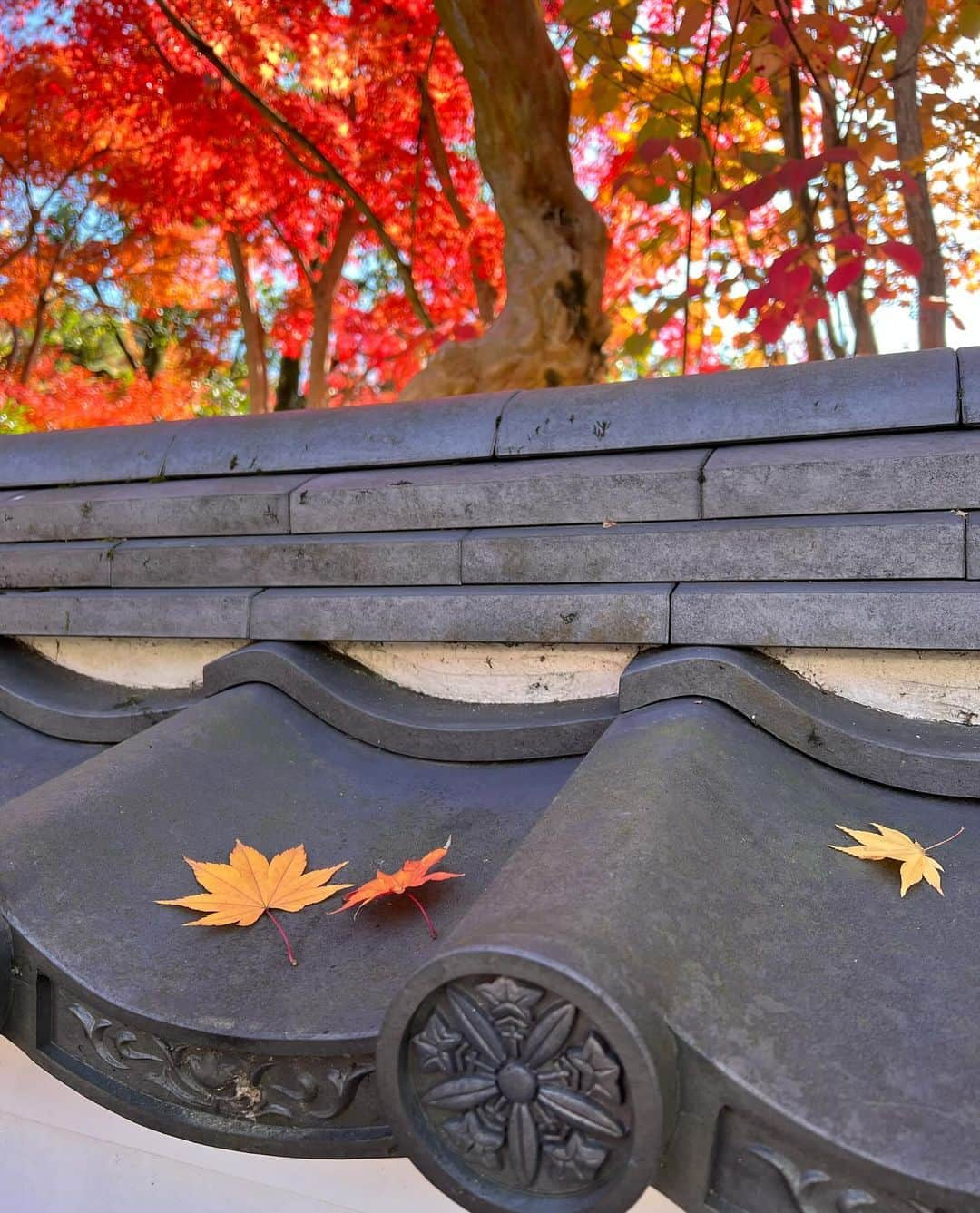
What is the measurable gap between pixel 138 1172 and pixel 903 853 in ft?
4.09

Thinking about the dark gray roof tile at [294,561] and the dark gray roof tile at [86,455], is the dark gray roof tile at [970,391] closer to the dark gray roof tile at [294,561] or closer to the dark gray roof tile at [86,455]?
the dark gray roof tile at [294,561]

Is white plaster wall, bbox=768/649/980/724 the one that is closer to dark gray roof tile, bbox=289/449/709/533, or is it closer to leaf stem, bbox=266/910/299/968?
dark gray roof tile, bbox=289/449/709/533

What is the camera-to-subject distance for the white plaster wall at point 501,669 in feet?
5.63

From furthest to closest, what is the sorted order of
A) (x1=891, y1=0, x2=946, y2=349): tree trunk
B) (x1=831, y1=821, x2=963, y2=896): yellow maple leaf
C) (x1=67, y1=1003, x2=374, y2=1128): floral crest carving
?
(x1=891, y1=0, x2=946, y2=349): tree trunk, (x1=831, y1=821, x2=963, y2=896): yellow maple leaf, (x1=67, y1=1003, x2=374, y2=1128): floral crest carving

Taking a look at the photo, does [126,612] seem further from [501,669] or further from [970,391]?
[970,391]

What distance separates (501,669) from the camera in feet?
5.87

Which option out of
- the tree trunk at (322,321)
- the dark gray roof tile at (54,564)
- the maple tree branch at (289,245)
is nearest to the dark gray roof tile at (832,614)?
the dark gray roof tile at (54,564)

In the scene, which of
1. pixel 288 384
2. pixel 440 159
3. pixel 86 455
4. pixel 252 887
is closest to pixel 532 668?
pixel 252 887

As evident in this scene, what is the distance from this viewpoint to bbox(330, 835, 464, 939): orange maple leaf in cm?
126

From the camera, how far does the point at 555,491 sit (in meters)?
1.77

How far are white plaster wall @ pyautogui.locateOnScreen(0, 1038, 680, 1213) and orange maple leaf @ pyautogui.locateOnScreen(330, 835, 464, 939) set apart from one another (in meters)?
0.39

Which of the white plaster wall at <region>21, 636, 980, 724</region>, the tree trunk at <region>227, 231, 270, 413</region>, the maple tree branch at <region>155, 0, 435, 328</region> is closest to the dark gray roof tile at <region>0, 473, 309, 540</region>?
the white plaster wall at <region>21, 636, 980, 724</region>

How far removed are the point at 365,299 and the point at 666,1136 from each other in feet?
54.1

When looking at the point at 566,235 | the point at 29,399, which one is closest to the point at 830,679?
the point at 566,235
